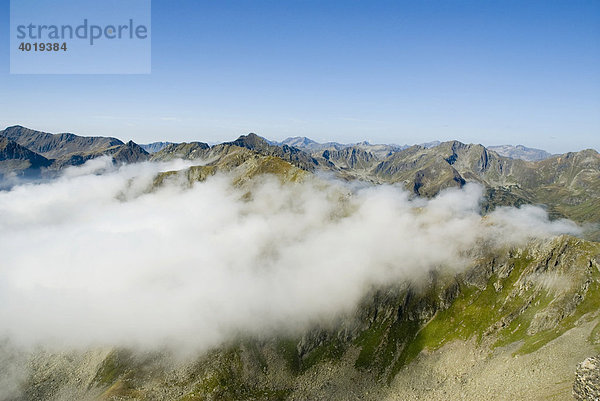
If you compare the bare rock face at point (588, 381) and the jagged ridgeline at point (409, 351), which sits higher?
the bare rock face at point (588, 381)

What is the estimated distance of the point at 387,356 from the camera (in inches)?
6309

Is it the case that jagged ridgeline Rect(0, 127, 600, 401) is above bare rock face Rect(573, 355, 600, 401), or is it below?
below

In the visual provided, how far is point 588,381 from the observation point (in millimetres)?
89688

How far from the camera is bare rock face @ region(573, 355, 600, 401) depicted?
87.0 meters

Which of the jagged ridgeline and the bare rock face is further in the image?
the jagged ridgeline

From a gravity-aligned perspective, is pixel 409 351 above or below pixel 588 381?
below

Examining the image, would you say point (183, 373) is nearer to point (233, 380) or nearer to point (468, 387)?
point (233, 380)

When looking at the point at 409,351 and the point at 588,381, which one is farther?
the point at 409,351

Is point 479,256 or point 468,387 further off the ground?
point 479,256

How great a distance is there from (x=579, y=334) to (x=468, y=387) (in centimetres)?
4738

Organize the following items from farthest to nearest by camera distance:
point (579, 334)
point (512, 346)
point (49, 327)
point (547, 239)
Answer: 1. point (49, 327)
2. point (547, 239)
3. point (512, 346)
4. point (579, 334)

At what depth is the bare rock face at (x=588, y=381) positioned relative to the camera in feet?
285

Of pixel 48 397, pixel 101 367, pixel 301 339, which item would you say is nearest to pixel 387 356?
pixel 301 339

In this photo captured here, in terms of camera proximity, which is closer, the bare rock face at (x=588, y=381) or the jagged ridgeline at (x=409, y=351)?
the bare rock face at (x=588, y=381)
